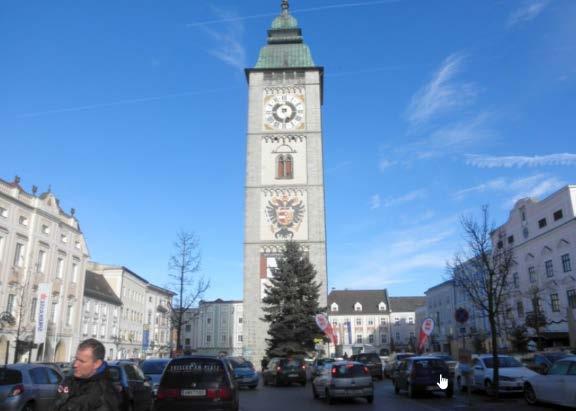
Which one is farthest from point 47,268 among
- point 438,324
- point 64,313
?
point 438,324

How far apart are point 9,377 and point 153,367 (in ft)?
24.6

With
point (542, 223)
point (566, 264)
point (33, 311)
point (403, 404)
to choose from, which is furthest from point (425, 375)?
point (33, 311)

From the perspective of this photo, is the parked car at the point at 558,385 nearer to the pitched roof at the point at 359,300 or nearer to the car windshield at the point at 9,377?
the car windshield at the point at 9,377

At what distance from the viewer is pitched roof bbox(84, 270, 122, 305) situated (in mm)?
60831

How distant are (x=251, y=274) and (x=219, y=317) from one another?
195 ft

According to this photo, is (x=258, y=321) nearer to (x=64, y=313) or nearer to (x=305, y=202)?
(x=305, y=202)

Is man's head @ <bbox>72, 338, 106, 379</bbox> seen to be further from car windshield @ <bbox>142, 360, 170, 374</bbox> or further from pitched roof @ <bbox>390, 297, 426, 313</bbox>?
pitched roof @ <bbox>390, 297, 426, 313</bbox>

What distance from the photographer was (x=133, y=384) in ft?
47.0

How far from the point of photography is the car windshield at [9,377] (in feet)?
40.6

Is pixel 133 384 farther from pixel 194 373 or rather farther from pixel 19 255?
pixel 19 255

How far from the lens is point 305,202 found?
194 ft

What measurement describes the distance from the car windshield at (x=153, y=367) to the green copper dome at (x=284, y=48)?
49.9 m

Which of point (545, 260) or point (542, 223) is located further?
point (542, 223)

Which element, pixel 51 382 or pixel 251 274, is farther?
pixel 251 274
